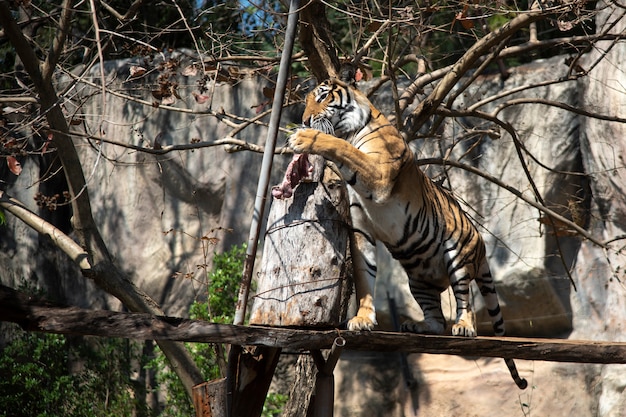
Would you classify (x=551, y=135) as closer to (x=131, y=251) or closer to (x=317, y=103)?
(x=317, y=103)

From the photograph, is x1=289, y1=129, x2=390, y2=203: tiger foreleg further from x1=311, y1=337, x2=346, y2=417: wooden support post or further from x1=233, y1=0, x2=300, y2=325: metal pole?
x1=311, y1=337, x2=346, y2=417: wooden support post

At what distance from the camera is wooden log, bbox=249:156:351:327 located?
3520mm

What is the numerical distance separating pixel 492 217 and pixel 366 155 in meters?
3.81

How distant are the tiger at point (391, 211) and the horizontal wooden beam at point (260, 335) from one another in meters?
0.14

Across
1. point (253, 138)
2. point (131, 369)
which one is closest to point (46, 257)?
point (131, 369)

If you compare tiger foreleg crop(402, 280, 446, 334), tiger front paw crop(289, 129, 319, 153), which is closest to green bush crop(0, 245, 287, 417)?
tiger foreleg crop(402, 280, 446, 334)

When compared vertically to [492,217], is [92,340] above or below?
below

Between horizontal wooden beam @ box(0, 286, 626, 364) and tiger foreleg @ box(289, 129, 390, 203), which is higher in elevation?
tiger foreleg @ box(289, 129, 390, 203)

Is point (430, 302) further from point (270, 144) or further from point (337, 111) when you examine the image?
point (270, 144)

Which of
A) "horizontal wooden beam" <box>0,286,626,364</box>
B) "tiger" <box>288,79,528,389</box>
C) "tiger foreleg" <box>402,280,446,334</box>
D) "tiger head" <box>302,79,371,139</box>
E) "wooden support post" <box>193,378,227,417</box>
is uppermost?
"tiger head" <box>302,79,371,139</box>

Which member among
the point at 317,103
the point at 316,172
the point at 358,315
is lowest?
the point at 358,315

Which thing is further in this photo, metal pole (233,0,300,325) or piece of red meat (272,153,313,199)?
piece of red meat (272,153,313,199)

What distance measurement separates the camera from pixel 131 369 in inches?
305

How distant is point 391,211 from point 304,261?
59cm
